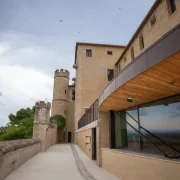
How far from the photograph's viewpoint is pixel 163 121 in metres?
4.89

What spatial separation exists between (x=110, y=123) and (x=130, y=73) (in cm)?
428

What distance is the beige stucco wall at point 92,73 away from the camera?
965 inches

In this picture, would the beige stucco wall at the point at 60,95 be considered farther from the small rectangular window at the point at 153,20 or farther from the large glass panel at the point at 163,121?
the large glass panel at the point at 163,121

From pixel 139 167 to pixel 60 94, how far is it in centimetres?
3081

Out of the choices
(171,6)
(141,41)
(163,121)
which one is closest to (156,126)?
(163,121)

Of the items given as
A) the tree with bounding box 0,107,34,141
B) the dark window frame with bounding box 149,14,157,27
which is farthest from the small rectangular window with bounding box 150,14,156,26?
the tree with bounding box 0,107,34,141

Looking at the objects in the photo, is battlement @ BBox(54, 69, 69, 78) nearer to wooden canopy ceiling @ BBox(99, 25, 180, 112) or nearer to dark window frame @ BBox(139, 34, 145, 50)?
dark window frame @ BBox(139, 34, 145, 50)

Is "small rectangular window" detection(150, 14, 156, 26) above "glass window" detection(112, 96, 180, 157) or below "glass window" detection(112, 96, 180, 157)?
above

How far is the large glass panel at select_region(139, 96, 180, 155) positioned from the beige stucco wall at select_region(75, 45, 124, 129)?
1892cm

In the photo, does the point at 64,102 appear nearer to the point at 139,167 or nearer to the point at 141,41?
the point at 141,41

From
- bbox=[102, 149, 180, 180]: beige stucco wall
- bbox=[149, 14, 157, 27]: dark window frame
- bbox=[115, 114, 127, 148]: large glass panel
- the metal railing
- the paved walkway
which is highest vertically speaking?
bbox=[149, 14, 157, 27]: dark window frame

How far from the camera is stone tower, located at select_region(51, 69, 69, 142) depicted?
32.7 meters

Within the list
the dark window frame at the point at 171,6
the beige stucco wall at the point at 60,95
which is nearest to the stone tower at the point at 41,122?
the dark window frame at the point at 171,6

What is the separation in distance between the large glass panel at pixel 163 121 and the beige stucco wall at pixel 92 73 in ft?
62.1
